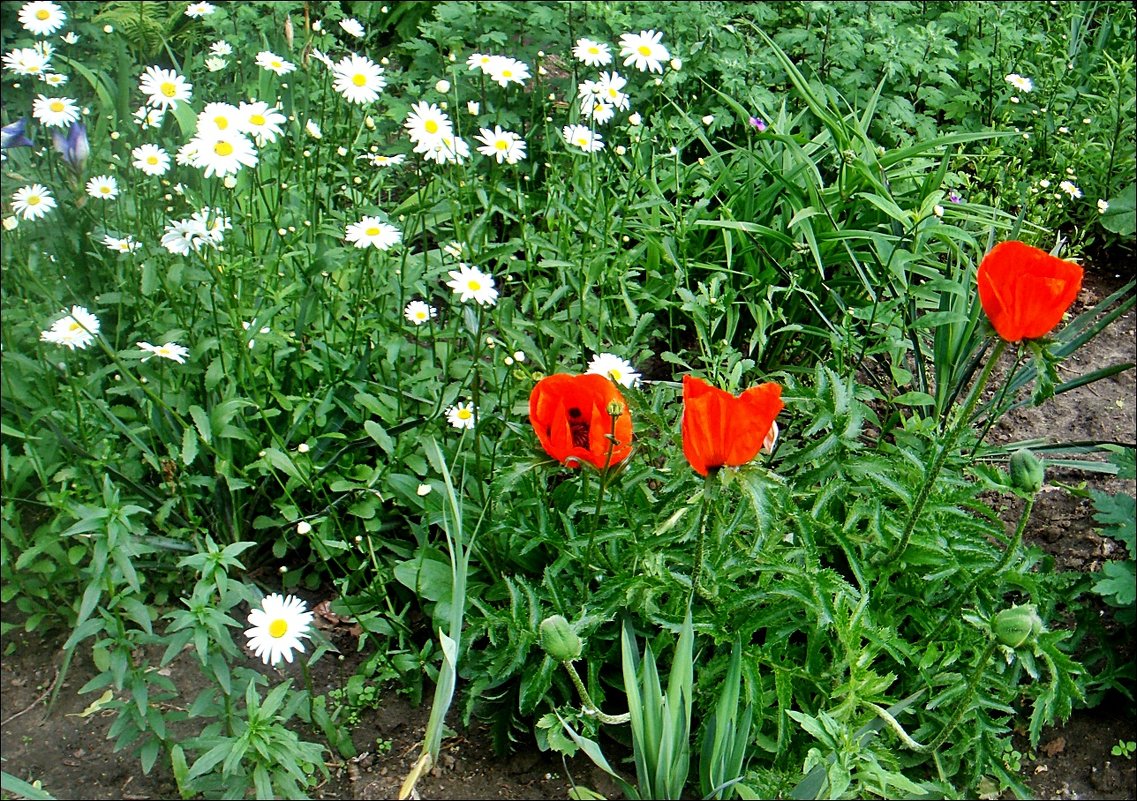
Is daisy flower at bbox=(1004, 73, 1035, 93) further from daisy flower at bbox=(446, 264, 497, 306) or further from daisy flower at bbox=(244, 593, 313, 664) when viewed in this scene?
daisy flower at bbox=(244, 593, 313, 664)

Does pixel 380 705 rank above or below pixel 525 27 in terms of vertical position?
below

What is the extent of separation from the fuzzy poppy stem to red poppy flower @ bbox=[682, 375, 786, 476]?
18.0 inches

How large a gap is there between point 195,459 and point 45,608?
401 mm

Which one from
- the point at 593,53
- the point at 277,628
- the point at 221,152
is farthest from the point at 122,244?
the point at 593,53

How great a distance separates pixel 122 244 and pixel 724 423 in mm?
1386

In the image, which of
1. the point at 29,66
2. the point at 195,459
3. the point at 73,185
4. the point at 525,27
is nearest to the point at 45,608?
the point at 195,459

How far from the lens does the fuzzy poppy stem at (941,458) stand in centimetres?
171

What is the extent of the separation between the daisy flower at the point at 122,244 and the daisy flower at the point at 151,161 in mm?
149

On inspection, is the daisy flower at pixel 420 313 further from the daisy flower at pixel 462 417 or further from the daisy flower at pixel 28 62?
the daisy flower at pixel 28 62

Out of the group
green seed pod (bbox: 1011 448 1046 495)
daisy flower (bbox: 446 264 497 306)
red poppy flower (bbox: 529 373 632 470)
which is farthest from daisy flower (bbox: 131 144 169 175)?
green seed pod (bbox: 1011 448 1046 495)

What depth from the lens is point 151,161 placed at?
222 cm

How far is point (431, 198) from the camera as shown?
9.37 ft

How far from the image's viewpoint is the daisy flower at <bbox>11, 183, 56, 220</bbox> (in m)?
2.16

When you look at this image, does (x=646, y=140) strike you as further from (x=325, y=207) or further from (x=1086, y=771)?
(x=1086, y=771)
